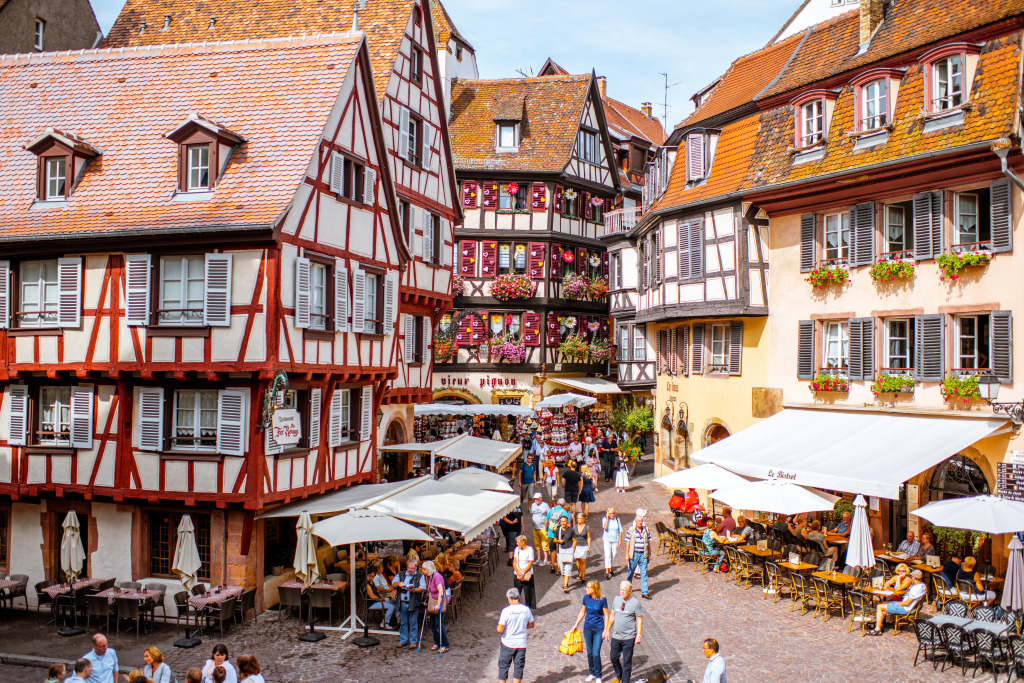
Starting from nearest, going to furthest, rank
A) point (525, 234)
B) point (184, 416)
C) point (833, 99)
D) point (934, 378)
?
point (184, 416), point (934, 378), point (833, 99), point (525, 234)

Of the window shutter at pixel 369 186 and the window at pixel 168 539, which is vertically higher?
the window shutter at pixel 369 186

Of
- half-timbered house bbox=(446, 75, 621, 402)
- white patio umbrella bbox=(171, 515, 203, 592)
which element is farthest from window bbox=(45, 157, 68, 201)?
half-timbered house bbox=(446, 75, 621, 402)

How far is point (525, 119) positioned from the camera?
4144 centimetres

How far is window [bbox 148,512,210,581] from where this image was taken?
1802 centimetres

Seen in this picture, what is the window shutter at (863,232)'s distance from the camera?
70.1 feet

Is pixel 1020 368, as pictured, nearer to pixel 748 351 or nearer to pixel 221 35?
pixel 748 351

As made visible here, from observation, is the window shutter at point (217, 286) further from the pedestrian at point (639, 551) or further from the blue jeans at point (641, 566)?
the blue jeans at point (641, 566)

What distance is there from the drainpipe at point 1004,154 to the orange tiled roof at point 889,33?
302 centimetres

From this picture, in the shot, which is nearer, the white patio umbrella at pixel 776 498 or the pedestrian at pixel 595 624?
the pedestrian at pixel 595 624

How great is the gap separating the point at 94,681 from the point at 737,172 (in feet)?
65.5

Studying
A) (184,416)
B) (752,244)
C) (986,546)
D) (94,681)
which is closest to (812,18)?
(752,244)

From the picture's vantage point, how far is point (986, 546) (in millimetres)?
18375

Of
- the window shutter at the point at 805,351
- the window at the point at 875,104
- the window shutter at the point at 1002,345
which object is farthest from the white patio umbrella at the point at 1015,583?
the window at the point at 875,104

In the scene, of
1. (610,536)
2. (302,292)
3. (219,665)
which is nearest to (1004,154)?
(610,536)
